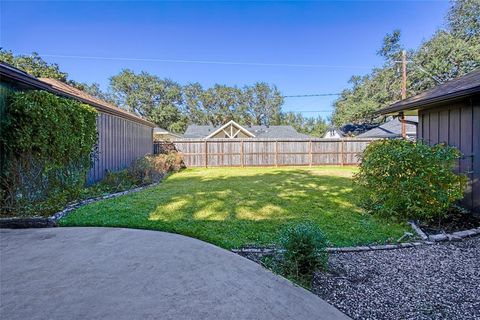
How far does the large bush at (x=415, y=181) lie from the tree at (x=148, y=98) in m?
34.7

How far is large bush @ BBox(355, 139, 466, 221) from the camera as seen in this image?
4.45 m

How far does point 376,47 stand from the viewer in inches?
888

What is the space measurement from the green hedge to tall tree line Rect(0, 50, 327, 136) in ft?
107

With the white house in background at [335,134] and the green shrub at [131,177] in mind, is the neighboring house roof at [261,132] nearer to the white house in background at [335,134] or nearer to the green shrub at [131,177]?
the white house in background at [335,134]

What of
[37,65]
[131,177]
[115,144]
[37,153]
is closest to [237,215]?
[37,153]

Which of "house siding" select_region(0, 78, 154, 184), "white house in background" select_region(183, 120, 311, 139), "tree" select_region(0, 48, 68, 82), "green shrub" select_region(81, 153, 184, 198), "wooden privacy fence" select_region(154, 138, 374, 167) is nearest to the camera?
"green shrub" select_region(81, 153, 184, 198)

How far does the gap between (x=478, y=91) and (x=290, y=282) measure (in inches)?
180

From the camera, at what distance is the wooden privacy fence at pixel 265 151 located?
16062mm

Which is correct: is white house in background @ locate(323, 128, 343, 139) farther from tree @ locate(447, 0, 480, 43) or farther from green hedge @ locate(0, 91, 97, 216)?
green hedge @ locate(0, 91, 97, 216)

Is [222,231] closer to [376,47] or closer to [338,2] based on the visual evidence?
[338,2]

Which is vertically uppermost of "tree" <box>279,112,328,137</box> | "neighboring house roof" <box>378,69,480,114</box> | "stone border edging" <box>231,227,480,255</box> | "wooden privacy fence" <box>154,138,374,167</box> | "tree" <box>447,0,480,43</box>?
"tree" <box>447,0,480,43</box>

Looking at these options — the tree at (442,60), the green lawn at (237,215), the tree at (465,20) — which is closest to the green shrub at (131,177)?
the green lawn at (237,215)

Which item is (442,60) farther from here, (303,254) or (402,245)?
(303,254)

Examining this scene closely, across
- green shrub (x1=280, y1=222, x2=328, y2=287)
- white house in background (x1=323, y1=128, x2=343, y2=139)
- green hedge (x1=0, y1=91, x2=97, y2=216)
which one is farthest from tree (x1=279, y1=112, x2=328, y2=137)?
green shrub (x1=280, y1=222, x2=328, y2=287)
